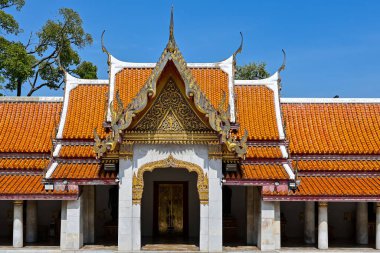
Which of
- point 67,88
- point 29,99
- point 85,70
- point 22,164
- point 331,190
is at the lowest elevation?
point 331,190

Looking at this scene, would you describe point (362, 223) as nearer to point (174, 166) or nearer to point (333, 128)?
point (333, 128)

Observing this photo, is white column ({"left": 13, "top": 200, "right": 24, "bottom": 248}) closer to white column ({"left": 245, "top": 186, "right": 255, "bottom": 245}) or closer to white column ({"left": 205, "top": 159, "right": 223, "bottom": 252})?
white column ({"left": 205, "top": 159, "right": 223, "bottom": 252})

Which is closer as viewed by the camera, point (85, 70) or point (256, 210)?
point (256, 210)

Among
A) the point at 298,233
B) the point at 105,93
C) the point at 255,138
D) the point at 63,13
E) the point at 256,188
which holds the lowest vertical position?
the point at 298,233

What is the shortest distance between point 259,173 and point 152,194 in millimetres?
4884

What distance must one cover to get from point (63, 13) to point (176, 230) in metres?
28.4

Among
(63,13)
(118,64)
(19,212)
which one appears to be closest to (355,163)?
(118,64)

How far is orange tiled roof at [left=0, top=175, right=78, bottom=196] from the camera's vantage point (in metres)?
17.5

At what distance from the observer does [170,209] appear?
20.5 meters

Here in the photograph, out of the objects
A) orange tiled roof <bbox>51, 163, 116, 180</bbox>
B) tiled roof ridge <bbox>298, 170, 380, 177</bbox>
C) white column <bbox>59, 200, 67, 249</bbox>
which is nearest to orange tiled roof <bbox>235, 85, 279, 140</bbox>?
tiled roof ridge <bbox>298, 170, 380, 177</bbox>

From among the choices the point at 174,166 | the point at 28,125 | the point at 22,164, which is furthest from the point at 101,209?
the point at 174,166

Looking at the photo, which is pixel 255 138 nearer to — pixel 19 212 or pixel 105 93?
pixel 105 93

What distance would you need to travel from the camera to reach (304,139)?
20.7 m

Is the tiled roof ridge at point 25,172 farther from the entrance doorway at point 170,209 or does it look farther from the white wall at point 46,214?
the entrance doorway at point 170,209
